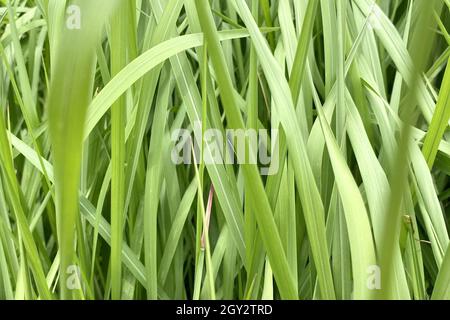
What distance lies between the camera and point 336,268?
427mm

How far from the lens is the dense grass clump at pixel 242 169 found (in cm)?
38

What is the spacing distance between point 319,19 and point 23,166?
0.35m

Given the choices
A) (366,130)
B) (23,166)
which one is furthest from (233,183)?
(23,166)

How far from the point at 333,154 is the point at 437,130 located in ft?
0.33

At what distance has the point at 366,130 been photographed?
0.49 metres

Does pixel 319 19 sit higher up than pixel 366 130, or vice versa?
pixel 319 19

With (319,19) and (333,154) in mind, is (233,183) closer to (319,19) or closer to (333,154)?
(333,154)

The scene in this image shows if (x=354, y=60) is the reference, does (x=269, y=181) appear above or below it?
below

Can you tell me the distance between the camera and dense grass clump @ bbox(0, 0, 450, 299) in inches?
14.9

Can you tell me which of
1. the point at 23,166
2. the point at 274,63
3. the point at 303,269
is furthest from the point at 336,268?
the point at 23,166

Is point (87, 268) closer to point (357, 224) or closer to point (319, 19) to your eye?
point (357, 224)

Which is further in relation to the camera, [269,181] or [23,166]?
[23,166]

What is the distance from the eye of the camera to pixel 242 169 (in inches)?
13.3
